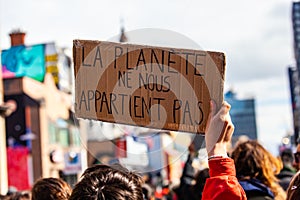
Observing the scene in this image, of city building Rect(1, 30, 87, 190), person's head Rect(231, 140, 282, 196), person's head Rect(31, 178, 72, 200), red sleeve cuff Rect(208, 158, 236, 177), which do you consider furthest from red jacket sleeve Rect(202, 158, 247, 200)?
city building Rect(1, 30, 87, 190)

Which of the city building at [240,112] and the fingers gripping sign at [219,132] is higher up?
the fingers gripping sign at [219,132]

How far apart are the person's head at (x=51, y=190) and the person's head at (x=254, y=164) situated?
1.27 meters

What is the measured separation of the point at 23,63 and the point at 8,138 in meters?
10.2

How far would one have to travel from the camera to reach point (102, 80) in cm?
301

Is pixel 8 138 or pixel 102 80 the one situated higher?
pixel 102 80

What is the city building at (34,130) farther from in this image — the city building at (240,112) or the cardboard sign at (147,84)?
the cardboard sign at (147,84)

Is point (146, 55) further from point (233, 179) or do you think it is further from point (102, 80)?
point (233, 179)

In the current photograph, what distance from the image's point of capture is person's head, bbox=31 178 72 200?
3862 mm

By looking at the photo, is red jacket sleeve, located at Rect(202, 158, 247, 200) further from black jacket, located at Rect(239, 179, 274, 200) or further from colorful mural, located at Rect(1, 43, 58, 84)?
colorful mural, located at Rect(1, 43, 58, 84)

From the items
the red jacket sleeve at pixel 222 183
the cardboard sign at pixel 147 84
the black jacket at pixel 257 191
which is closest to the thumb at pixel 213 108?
the cardboard sign at pixel 147 84

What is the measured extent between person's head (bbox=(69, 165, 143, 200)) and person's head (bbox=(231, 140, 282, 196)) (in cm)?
197

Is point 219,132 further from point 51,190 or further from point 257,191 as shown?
point 257,191

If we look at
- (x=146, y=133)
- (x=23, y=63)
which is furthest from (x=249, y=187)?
(x=23, y=63)

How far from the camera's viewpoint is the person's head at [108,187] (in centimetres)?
254
